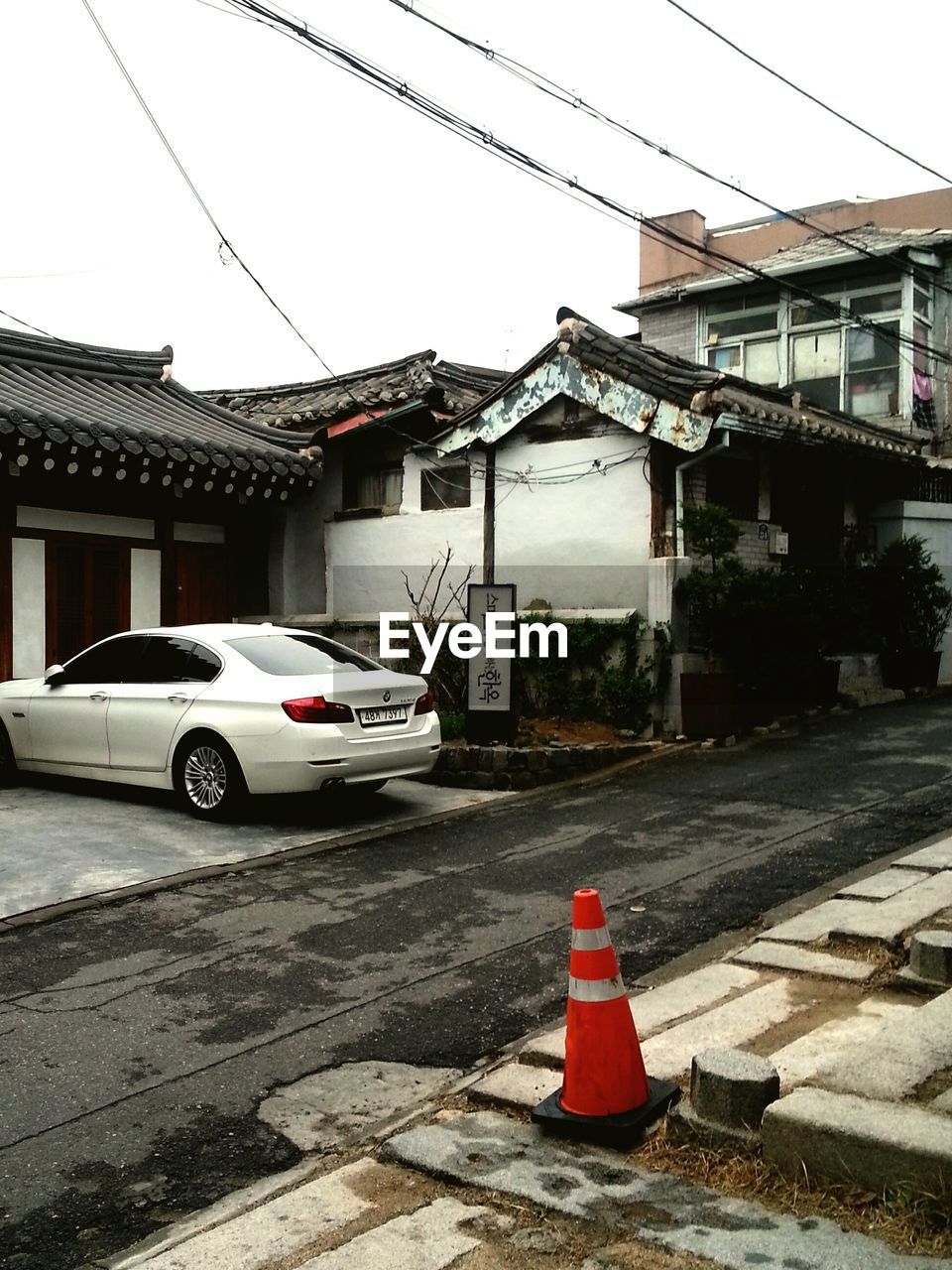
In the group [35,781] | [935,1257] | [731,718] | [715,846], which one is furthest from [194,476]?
[935,1257]

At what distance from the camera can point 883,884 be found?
Answer: 6.93 m

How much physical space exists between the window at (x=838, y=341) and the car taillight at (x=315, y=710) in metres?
12.6

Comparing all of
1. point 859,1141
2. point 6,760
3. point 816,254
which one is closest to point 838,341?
point 816,254

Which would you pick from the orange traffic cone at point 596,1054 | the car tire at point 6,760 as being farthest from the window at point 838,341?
the orange traffic cone at point 596,1054

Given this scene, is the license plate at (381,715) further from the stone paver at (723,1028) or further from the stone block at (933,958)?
the stone block at (933,958)

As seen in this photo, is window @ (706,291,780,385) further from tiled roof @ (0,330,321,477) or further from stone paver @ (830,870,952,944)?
stone paver @ (830,870,952,944)

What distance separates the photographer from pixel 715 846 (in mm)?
8500

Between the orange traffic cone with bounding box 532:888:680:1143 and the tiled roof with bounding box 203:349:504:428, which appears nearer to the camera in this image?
the orange traffic cone with bounding box 532:888:680:1143

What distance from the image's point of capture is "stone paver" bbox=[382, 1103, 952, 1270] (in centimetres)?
314

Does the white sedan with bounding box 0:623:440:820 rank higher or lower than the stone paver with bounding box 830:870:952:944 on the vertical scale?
higher

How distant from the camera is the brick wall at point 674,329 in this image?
23.0 meters

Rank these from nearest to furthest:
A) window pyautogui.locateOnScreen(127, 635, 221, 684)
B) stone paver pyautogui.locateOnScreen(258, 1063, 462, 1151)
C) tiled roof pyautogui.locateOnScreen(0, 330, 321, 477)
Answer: stone paver pyautogui.locateOnScreen(258, 1063, 462, 1151)
window pyautogui.locateOnScreen(127, 635, 221, 684)
tiled roof pyautogui.locateOnScreen(0, 330, 321, 477)

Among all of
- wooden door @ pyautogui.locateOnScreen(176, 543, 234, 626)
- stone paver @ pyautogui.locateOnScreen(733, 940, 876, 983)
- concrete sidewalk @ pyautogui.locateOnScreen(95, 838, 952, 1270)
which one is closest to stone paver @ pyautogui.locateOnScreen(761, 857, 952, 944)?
stone paver @ pyautogui.locateOnScreen(733, 940, 876, 983)

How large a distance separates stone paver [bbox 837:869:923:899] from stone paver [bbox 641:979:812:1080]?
1575mm
